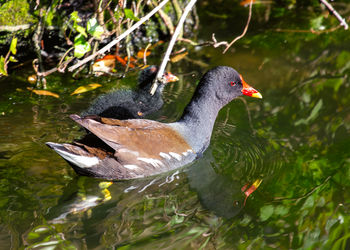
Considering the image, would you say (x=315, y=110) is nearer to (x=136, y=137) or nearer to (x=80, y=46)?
(x=136, y=137)

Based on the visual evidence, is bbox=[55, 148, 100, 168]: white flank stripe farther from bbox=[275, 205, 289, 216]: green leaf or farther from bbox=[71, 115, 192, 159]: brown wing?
bbox=[275, 205, 289, 216]: green leaf

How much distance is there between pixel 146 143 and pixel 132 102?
1.06 m

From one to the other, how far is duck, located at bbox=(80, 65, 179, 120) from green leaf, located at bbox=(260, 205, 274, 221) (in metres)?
1.84

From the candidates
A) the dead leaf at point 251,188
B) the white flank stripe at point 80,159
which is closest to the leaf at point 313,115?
the dead leaf at point 251,188

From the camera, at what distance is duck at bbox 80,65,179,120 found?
4859 mm

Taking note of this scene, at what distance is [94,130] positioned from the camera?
3900 mm

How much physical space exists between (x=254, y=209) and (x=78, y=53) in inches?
79.4

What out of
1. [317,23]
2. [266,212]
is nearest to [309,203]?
[266,212]

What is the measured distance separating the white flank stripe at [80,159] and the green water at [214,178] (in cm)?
24

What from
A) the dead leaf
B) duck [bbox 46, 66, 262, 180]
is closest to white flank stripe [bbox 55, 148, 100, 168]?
duck [bbox 46, 66, 262, 180]

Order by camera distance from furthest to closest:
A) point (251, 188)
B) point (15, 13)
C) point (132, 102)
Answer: point (15, 13)
point (132, 102)
point (251, 188)

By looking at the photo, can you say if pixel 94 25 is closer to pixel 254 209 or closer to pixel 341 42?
pixel 254 209

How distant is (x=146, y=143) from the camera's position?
13.5 feet

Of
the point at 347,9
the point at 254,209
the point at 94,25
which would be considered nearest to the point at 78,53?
the point at 94,25
